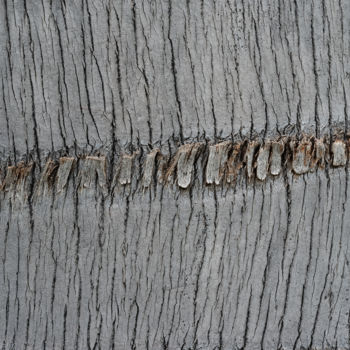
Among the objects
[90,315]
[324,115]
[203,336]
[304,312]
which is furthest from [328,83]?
[90,315]

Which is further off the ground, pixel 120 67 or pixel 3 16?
pixel 3 16

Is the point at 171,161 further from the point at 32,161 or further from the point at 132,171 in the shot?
the point at 32,161

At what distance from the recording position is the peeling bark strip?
1133 mm

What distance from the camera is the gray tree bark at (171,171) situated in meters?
1.10

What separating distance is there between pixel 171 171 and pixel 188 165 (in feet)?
0.13

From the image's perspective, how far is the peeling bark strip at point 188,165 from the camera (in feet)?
3.72

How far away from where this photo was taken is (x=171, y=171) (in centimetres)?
114

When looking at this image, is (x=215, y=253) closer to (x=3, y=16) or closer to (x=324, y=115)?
(x=324, y=115)

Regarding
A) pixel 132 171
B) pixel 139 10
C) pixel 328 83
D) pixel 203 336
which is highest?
pixel 139 10

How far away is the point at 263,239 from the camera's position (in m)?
1.19

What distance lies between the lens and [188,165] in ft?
3.74

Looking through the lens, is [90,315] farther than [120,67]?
Yes

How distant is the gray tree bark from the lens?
110 cm

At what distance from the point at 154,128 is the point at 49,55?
27 centimetres
